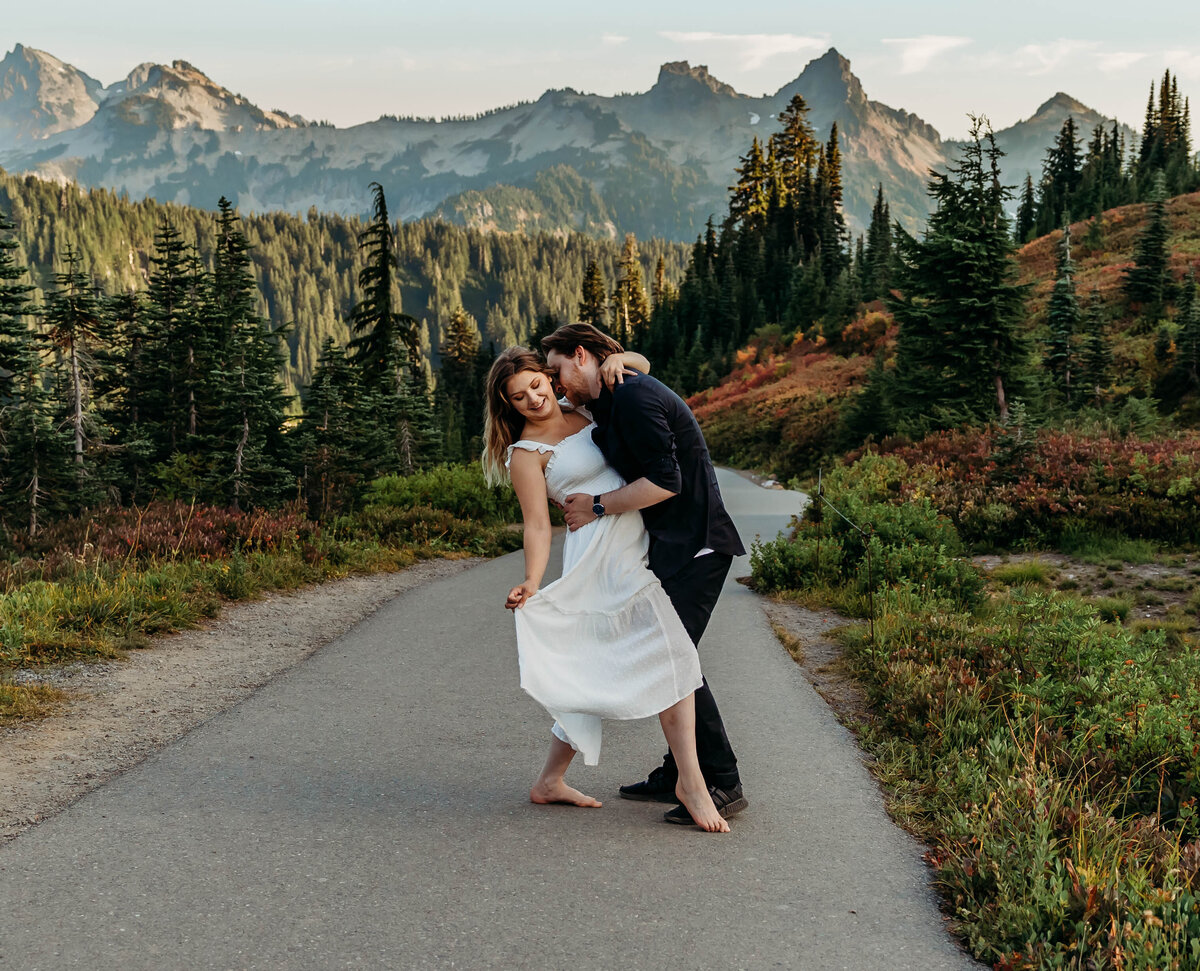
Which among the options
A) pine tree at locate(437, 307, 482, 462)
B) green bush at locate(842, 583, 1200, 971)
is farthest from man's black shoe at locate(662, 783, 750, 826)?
pine tree at locate(437, 307, 482, 462)

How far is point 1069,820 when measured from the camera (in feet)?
12.5

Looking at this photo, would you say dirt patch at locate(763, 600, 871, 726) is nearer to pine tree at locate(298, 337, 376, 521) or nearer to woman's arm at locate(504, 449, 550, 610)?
woman's arm at locate(504, 449, 550, 610)

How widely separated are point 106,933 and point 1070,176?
103 meters

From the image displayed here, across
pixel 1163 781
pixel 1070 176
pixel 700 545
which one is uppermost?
pixel 1070 176

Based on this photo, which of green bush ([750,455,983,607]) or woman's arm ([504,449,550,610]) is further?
green bush ([750,455,983,607])

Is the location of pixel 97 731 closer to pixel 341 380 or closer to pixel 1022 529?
pixel 1022 529

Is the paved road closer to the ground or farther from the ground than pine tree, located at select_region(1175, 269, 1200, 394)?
closer to the ground

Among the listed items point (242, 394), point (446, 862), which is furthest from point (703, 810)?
point (242, 394)

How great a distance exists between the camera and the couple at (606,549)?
13.3 feet

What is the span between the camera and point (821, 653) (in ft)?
26.2

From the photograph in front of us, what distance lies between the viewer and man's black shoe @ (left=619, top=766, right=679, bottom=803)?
15.0 ft

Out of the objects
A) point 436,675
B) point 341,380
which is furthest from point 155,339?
point 436,675

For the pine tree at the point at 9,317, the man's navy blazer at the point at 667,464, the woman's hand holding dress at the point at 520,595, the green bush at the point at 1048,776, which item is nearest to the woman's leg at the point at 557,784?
the woman's hand holding dress at the point at 520,595

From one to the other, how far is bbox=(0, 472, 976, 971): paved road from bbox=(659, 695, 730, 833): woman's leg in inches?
3.7
